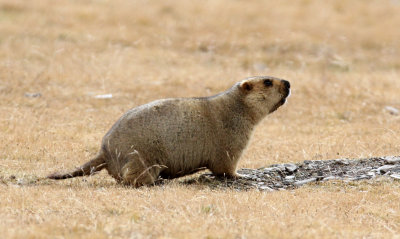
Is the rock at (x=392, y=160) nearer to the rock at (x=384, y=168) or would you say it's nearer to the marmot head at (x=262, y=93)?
the rock at (x=384, y=168)

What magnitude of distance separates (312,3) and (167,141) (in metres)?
21.8

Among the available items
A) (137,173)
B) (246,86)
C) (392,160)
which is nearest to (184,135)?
(137,173)

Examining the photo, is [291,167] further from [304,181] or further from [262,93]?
[262,93]

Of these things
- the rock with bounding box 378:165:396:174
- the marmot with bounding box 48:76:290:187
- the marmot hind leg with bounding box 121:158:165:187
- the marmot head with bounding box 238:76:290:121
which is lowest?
the rock with bounding box 378:165:396:174

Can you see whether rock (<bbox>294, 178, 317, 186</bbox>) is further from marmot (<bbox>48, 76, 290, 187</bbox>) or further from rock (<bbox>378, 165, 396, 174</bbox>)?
rock (<bbox>378, 165, 396, 174</bbox>)

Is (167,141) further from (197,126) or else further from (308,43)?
(308,43)

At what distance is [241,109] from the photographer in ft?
34.4

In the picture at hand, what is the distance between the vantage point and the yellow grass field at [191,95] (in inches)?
298

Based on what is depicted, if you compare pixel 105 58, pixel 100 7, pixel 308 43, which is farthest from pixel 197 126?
pixel 100 7

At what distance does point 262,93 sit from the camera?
34.9ft

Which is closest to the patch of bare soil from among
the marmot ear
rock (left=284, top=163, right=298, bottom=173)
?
rock (left=284, top=163, right=298, bottom=173)

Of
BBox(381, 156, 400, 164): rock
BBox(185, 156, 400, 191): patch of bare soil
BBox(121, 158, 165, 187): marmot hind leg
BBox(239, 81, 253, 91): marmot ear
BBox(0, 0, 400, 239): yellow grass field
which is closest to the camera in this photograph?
BBox(0, 0, 400, 239): yellow grass field

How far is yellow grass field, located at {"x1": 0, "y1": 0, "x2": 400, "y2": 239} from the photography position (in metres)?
7.57

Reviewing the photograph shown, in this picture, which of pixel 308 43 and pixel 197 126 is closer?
pixel 197 126
